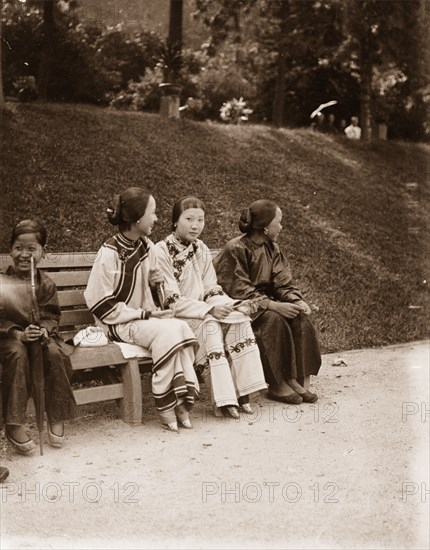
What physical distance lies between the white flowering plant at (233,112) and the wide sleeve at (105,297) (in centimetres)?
1314

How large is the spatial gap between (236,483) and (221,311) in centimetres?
158

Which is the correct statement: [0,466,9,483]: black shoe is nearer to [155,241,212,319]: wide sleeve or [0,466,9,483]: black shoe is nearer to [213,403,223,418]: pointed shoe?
[213,403,223,418]: pointed shoe

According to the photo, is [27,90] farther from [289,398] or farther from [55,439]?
[55,439]

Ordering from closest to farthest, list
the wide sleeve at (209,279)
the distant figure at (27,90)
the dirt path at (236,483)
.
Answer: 1. the dirt path at (236,483)
2. the wide sleeve at (209,279)
3. the distant figure at (27,90)

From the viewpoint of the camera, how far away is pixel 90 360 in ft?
15.9

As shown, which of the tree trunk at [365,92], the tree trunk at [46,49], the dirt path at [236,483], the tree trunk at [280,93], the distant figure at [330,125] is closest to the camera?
the dirt path at [236,483]

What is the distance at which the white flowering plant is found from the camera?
18.1 meters

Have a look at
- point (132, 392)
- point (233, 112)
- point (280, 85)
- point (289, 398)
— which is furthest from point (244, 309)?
point (233, 112)

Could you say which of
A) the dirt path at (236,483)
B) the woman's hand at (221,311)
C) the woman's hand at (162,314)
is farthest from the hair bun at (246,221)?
the dirt path at (236,483)

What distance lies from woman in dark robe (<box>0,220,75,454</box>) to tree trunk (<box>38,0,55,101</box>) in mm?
7394

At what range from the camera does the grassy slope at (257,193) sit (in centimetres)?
880

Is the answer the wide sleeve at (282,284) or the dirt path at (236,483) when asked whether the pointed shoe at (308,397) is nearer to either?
the dirt path at (236,483)

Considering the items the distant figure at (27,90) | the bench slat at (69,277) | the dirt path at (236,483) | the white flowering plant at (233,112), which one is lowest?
the dirt path at (236,483)


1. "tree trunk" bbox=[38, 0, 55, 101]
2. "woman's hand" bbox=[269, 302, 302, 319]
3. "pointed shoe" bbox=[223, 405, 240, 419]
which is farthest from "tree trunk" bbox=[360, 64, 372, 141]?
"pointed shoe" bbox=[223, 405, 240, 419]
